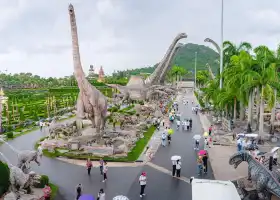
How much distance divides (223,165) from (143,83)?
24.9m

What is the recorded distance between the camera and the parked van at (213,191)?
428 inches

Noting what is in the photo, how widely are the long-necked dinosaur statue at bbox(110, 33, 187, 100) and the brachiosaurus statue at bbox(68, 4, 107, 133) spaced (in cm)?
1540

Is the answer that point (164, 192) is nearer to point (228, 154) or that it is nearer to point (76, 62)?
point (228, 154)

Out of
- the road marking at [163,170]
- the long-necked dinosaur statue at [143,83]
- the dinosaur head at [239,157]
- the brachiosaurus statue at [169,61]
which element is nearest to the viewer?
the dinosaur head at [239,157]

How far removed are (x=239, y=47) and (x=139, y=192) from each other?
31.1 metres

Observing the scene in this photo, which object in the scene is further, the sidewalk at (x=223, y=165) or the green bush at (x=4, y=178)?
the sidewalk at (x=223, y=165)

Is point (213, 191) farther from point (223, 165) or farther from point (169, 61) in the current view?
point (169, 61)

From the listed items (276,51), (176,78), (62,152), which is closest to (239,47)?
(276,51)

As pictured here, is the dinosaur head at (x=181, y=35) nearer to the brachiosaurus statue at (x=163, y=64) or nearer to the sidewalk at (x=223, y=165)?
the brachiosaurus statue at (x=163, y=64)

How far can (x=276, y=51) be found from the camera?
103 feet

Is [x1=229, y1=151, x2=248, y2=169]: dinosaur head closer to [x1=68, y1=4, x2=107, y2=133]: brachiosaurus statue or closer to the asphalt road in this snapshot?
the asphalt road

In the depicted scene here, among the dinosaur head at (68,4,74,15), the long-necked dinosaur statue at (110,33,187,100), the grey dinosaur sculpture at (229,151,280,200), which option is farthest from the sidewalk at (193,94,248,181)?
the long-necked dinosaur statue at (110,33,187,100)

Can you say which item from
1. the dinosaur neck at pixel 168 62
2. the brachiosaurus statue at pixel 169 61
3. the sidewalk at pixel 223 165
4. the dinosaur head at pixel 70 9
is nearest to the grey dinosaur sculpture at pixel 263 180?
the sidewalk at pixel 223 165

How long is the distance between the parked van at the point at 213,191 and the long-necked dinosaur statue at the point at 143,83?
29.6 metres
